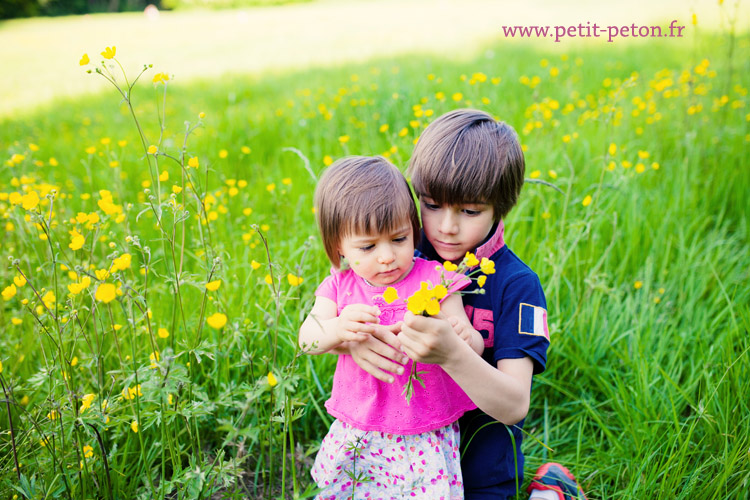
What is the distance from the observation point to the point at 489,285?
5.31 feet

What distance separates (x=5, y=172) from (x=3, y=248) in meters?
1.78

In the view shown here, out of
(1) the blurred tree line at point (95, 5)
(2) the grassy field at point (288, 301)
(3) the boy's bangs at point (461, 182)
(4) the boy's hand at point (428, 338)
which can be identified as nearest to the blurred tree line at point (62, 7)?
(1) the blurred tree line at point (95, 5)

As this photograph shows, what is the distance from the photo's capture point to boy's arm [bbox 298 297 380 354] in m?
1.35

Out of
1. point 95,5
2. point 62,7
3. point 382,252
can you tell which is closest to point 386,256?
point 382,252

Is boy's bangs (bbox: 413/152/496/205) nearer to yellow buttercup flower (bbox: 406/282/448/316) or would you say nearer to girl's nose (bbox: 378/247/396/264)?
girl's nose (bbox: 378/247/396/264)

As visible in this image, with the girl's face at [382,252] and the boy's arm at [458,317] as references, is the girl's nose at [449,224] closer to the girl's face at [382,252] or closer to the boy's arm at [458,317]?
the girl's face at [382,252]

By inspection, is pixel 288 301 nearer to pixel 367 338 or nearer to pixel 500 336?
pixel 367 338

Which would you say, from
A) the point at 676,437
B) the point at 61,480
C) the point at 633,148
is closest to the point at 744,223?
the point at 633,148

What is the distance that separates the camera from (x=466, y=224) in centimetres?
159

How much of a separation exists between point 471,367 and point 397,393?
29 cm

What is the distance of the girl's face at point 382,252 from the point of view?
1446mm

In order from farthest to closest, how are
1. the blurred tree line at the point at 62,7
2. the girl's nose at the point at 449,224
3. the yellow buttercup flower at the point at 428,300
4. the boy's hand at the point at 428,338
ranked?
the blurred tree line at the point at 62,7
the girl's nose at the point at 449,224
the boy's hand at the point at 428,338
the yellow buttercup flower at the point at 428,300

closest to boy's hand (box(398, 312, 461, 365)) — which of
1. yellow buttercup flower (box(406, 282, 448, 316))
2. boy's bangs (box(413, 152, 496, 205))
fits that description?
yellow buttercup flower (box(406, 282, 448, 316))

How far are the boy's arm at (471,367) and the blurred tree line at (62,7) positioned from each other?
31.9 metres
